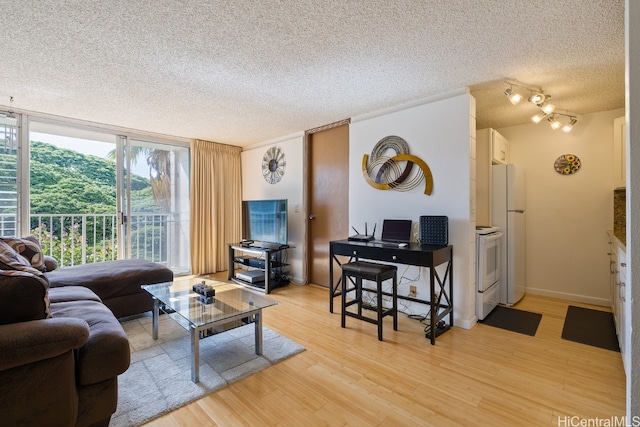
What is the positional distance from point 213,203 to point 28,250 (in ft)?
7.82

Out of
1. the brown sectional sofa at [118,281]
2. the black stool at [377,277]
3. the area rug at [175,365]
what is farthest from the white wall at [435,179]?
the brown sectional sofa at [118,281]

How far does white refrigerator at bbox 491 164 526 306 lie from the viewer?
3.23m

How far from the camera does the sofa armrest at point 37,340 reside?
114 centimetres

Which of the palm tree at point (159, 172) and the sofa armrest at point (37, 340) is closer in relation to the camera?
the sofa armrest at point (37, 340)

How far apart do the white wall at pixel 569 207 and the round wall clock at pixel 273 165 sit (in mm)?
3206

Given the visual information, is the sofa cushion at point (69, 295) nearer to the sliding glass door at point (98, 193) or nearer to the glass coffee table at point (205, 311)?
the glass coffee table at point (205, 311)

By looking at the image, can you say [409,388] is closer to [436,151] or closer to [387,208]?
[387,208]

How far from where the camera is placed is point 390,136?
3.12 m

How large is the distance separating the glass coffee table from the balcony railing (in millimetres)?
2066

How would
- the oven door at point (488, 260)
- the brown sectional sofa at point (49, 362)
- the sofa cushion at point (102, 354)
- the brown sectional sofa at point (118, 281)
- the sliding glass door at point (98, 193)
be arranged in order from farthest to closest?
the sliding glass door at point (98, 193) → the oven door at point (488, 260) → the brown sectional sofa at point (118, 281) → the sofa cushion at point (102, 354) → the brown sectional sofa at point (49, 362)

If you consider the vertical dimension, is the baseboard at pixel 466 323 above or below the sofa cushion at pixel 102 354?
below

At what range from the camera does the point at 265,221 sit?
431cm

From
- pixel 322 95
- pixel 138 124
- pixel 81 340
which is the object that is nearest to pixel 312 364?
pixel 81 340

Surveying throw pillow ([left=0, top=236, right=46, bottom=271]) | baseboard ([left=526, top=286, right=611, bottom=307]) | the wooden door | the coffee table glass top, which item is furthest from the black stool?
throw pillow ([left=0, top=236, right=46, bottom=271])
